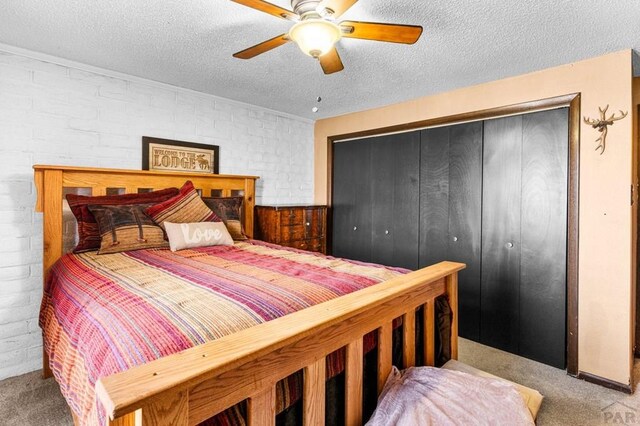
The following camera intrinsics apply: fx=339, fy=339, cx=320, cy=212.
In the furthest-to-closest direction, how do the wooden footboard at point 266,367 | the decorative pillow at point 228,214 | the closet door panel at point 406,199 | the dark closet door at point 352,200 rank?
the dark closet door at point 352,200 → the closet door panel at point 406,199 → the decorative pillow at point 228,214 → the wooden footboard at point 266,367

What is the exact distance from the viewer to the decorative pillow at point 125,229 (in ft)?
7.12

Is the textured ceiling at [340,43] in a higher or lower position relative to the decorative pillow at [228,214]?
higher

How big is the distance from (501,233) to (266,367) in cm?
247

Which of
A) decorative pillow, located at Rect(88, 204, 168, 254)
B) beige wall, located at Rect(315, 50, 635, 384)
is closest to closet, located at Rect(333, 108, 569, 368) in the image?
beige wall, located at Rect(315, 50, 635, 384)

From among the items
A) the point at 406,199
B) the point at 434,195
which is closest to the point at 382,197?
the point at 406,199

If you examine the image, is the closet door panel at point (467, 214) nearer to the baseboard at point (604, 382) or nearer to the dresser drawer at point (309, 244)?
the baseboard at point (604, 382)

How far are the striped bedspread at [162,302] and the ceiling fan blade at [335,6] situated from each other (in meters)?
1.18

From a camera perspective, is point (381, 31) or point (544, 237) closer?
point (381, 31)

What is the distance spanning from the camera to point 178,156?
3.05 meters

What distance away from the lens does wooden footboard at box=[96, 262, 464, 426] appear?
67cm

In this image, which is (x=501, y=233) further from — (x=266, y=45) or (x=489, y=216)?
(x=266, y=45)

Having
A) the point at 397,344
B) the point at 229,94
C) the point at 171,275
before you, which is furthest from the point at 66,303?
the point at 229,94

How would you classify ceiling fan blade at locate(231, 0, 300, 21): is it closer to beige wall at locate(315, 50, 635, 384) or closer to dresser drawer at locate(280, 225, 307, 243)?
beige wall at locate(315, 50, 635, 384)

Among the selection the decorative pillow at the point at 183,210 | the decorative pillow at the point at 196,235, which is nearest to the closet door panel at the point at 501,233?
the decorative pillow at the point at 196,235
